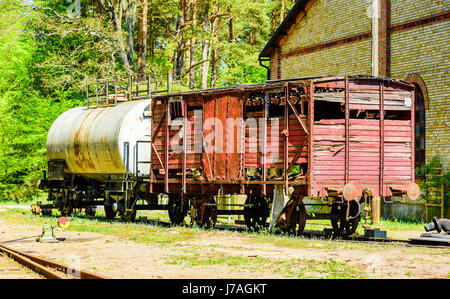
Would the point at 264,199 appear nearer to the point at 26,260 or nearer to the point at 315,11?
the point at 26,260

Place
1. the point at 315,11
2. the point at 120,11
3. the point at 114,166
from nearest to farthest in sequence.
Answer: the point at 114,166 < the point at 315,11 < the point at 120,11

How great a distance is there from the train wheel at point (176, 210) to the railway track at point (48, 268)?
7330mm

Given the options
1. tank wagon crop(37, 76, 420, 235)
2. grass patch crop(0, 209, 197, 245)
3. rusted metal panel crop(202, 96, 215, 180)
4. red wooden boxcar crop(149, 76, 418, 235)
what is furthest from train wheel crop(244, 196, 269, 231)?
grass patch crop(0, 209, 197, 245)

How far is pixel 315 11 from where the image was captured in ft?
87.9

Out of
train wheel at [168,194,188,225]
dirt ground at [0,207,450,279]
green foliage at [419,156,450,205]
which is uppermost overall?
green foliage at [419,156,450,205]

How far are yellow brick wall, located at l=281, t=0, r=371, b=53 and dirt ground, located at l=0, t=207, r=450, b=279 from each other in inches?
483

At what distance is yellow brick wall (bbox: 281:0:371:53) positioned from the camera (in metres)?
24.3

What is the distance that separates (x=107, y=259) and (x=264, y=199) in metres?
7.57

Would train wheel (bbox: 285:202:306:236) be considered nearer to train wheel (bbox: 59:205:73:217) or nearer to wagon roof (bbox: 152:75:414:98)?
wagon roof (bbox: 152:75:414:98)

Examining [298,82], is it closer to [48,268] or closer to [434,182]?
[48,268]

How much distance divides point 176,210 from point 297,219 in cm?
483

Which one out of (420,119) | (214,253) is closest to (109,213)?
(214,253)

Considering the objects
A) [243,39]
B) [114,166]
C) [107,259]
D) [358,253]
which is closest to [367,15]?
[114,166]

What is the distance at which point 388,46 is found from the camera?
22.7m
